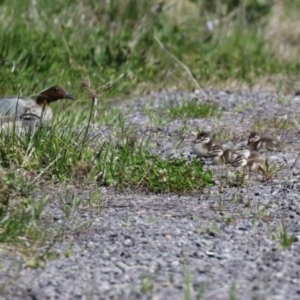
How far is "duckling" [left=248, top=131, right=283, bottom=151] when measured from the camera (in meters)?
8.33

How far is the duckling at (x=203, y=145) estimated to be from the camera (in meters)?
8.00

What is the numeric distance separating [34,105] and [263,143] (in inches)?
91.3

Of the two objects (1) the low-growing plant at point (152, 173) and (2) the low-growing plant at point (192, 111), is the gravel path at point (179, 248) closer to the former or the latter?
(1) the low-growing plant at point (152, 173)

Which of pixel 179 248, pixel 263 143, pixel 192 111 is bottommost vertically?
pixel 192 111

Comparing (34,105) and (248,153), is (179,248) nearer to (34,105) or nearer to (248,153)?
(248,153)

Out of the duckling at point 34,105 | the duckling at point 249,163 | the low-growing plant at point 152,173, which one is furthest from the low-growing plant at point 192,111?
the low-growing plant at point 152,173

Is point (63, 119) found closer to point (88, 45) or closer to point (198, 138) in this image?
point (198, 138)

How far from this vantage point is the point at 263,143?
27.5 feet

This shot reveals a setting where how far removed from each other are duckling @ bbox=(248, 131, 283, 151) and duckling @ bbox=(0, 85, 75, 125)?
170 centimetres

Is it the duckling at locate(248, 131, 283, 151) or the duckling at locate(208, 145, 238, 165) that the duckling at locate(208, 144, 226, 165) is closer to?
the duckling at locate(208, 145, 238, 165)

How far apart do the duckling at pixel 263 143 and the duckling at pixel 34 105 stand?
170 centimetres

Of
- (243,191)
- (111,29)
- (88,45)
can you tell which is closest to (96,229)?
(243,191)

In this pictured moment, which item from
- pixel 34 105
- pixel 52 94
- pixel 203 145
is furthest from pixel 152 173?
pixel 52 94

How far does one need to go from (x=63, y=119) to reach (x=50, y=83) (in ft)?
6.87
